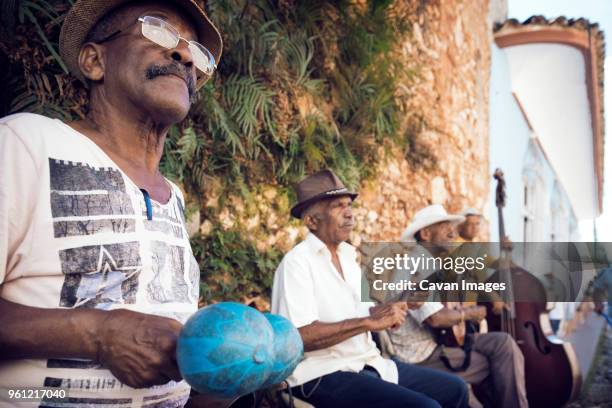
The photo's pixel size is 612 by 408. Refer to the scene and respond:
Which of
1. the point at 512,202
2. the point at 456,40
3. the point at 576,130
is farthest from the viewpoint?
the point at 576,130

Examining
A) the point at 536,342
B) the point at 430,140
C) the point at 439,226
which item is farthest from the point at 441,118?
the point at 536,342

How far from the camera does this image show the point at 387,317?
2.58 metres

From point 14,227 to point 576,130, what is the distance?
1217 centimetres

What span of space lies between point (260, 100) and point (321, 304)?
1673 millimetres

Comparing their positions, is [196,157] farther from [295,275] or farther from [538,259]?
[538,259]

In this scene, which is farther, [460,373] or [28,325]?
[460,373]

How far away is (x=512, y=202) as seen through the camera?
941 centimetres

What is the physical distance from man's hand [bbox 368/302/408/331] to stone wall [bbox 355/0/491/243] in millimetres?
2305

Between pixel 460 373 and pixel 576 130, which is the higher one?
pixel 576 130

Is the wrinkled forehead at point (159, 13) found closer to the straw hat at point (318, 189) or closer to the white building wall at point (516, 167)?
the straw hat at point (318, 189)


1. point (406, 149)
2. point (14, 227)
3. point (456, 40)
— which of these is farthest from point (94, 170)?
point (456, 40)

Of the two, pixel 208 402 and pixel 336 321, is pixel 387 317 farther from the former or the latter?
pixel 208 402

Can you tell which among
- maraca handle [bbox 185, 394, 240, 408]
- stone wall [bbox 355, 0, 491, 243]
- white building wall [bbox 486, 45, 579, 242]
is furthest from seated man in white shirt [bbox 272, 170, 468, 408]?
white building wall [bbox 486, 45, 579, 242]

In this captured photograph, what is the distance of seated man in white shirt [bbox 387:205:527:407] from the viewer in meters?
3.40
